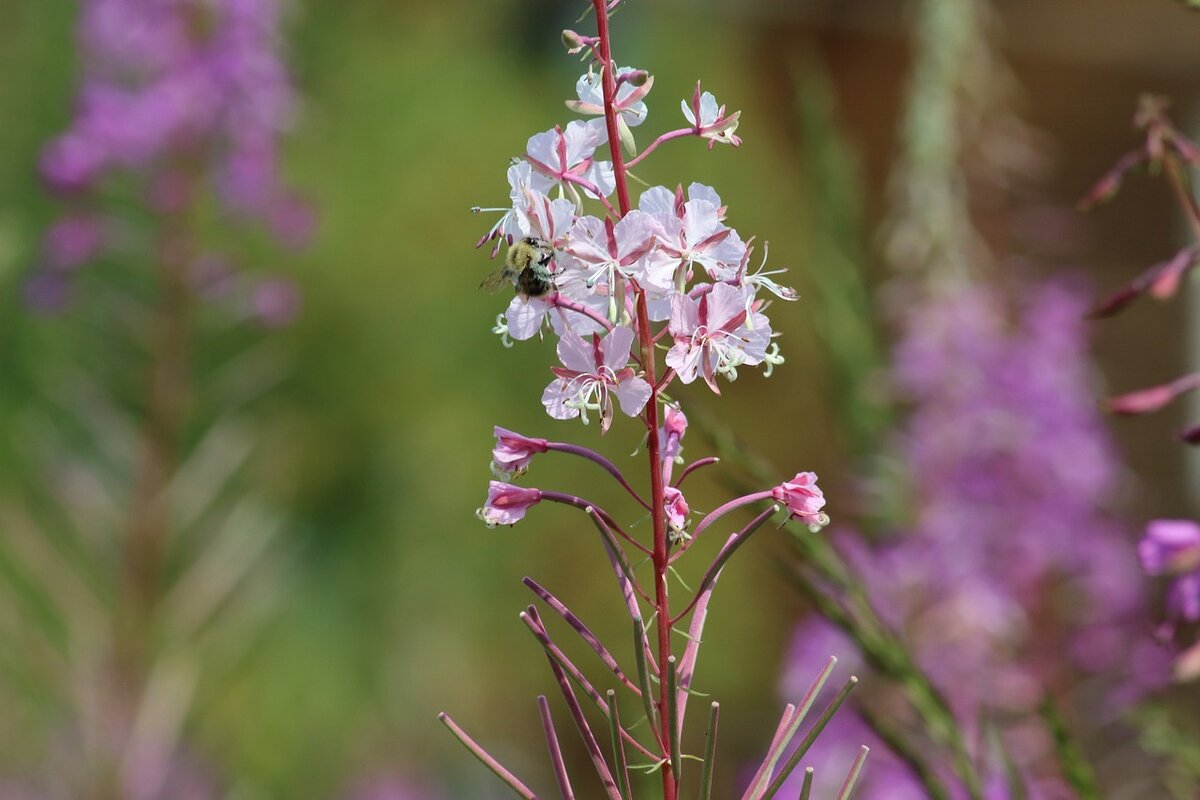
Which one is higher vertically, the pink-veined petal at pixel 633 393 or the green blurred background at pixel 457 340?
the green blurred background at pixel 457 340

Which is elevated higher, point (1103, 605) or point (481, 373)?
point (481, 373)

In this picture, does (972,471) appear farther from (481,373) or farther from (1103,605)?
(481,373)

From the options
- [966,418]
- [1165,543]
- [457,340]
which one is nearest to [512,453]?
[1165,543]

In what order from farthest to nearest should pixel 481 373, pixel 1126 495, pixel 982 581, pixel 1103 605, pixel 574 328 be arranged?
1. pixel 481 373
2. pixel 1126 495
3. pixel 1103 605
4. pixel 982 581
5. pixel 574 328

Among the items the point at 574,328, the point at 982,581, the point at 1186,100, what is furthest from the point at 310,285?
the point at 574,328

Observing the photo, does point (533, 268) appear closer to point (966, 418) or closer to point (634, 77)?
point (634, 77)

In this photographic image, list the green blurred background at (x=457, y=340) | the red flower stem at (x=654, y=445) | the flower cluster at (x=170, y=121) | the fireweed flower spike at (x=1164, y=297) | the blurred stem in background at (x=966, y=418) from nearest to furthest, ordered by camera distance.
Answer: the red flower stem at (x=654, y=445) → the fireweed flower spike at (x=1164, y=297) → the blurred stem in background at (x=966, y=418) → the flower cluster at (x=170, y=121) → the green blurred background at (x=457, y=340)

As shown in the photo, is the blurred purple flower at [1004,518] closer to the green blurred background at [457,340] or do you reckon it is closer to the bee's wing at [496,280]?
the bee's wing at [496,280]

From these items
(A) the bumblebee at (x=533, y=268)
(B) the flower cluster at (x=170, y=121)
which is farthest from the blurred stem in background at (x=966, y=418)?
(B) the flower cluster at (x=170, y=121)

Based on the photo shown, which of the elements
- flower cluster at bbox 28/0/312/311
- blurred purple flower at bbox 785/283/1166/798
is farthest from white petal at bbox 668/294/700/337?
flower cluster at bbox 28/0/312/311
